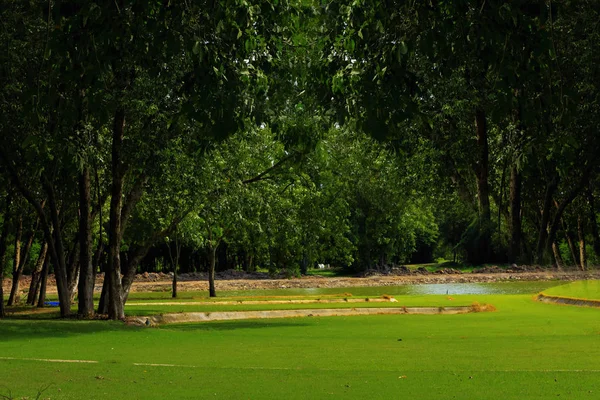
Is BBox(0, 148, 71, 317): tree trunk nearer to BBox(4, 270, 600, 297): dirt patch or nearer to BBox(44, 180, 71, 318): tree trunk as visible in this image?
BBox(44, 180, 71, 318): tree trunk

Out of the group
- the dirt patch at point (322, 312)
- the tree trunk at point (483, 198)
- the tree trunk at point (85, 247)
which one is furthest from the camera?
the dirt patch at point (322, 312)

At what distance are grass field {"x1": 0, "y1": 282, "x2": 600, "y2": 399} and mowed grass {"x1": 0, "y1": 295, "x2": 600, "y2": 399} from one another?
0.06ft

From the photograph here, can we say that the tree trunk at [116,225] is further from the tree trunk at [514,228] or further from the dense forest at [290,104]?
the tree trunk at [514,228]

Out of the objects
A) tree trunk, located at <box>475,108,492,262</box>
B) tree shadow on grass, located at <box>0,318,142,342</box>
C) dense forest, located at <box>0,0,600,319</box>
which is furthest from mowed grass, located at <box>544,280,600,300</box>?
tree shadow on grass, located at <box>0,318,142,342</box>

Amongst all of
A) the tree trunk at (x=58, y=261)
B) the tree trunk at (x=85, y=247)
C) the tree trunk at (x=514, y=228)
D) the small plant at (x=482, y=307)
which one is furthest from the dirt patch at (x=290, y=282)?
the tree trunk at (x=514, y=228)

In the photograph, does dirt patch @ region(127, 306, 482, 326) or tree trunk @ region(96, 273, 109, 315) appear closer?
tree trunk @ region(96, 273, 109, 315)

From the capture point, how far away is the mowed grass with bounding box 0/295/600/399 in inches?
360

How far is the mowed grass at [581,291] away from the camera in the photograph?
2654 cm

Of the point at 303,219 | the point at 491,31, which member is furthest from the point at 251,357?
the point at 303,219

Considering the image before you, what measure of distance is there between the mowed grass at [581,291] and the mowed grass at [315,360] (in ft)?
16.1

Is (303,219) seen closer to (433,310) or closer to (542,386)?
(433,310)

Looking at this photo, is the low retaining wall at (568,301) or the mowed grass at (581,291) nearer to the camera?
the low retaining wall at (568,301)

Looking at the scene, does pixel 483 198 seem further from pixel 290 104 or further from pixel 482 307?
pixel 482 307

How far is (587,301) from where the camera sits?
1018 inches
